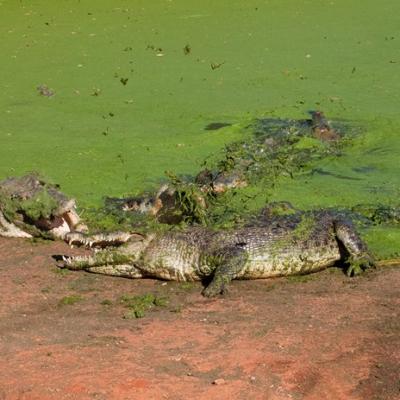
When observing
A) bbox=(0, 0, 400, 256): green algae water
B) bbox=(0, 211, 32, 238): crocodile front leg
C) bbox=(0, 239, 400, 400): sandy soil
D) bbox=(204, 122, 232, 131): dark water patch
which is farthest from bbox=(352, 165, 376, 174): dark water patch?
bbox=(0, 211, 32, 238): crocodile front leg

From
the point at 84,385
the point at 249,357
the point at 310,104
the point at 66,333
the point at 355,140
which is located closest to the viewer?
the point at 84,385

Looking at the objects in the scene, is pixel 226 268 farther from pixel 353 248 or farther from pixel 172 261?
pixel 353 248

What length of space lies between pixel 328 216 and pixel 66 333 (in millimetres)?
2268

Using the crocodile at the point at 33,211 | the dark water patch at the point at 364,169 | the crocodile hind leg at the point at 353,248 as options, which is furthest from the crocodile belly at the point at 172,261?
the dark water patch at the point at 364,169

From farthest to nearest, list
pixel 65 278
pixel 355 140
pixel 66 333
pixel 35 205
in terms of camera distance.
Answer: pixel 355 140 < pixel 35 205 < pixel 65 278 < pixel 66 333

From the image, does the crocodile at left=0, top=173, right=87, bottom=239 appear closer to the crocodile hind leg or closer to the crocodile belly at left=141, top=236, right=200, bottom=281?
the crocodile belly at left=141, top=236, right=200, bottom=281

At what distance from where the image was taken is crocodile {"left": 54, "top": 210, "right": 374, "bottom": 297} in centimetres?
657

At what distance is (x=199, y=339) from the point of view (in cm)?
552

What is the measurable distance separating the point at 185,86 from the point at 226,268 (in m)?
5.81

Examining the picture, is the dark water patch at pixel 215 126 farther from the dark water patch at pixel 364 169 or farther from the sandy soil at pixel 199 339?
the sandy soil at pixel 199 339

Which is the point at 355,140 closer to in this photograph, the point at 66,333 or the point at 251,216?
the point at 251,216

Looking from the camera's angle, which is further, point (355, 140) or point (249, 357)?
point (355, 140)

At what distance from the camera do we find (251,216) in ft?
22.9

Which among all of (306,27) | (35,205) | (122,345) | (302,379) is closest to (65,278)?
(35,205)
